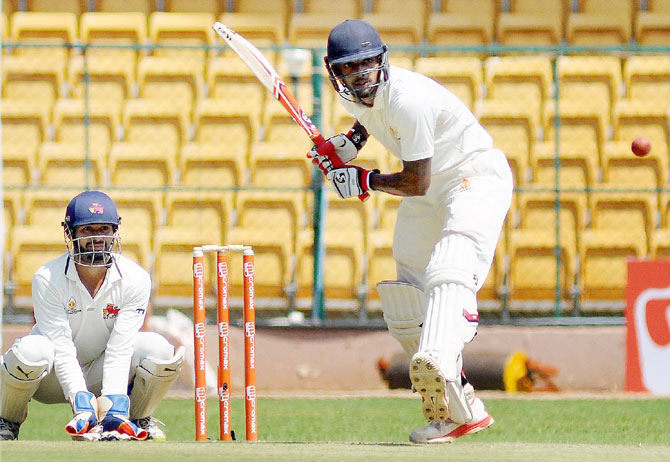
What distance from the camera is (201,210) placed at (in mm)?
8398

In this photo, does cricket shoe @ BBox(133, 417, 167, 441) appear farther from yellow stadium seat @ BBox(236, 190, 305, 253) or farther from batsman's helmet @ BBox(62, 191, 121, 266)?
yellow stadium seat @ BBox(236, 190, 305, 253)

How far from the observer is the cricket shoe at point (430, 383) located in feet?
13.1

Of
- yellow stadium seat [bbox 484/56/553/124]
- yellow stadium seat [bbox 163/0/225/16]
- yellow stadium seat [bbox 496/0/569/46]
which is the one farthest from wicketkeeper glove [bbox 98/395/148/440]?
yellow stadium seat [bbox 163/0/225/16]

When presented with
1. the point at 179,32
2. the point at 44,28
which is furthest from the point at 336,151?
the point at 44,28

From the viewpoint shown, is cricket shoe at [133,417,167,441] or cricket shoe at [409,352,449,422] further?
cricket shoe at [133,417,167,441]

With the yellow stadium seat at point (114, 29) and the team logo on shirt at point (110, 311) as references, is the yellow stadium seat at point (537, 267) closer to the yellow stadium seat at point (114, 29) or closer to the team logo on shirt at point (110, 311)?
the yellow stadium seat at point (114, 29)

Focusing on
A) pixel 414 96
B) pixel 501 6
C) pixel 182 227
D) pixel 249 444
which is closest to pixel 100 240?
pixel 249 444

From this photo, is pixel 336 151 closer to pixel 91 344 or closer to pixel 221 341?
pixel 221 341

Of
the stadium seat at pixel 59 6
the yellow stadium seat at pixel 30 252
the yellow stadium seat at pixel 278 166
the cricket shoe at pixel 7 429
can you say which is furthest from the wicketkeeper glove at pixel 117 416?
the stadium seat at pixel 59 6

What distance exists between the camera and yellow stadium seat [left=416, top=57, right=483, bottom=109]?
879 cm

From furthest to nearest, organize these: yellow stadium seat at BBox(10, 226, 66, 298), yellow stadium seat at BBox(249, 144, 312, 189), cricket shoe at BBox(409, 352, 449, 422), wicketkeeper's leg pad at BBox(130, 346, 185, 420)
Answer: yellow stadium seat at BBox(249, 144, 312, 189) → yellow stadium seat at BBox(10, 226, 66, 298) → wicketkeeper's leg pad at BBox(130, 346, 185, 420) → cricket shoe at BBox(409, 352, 449, 422)

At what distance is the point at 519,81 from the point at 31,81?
376 cm

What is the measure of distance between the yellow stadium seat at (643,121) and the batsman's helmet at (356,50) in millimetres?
4492

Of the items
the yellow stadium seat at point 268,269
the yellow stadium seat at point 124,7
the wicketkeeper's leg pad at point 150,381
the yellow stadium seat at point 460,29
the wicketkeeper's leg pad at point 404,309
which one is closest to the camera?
the wicketkeeper's leg pad at point 404,309
